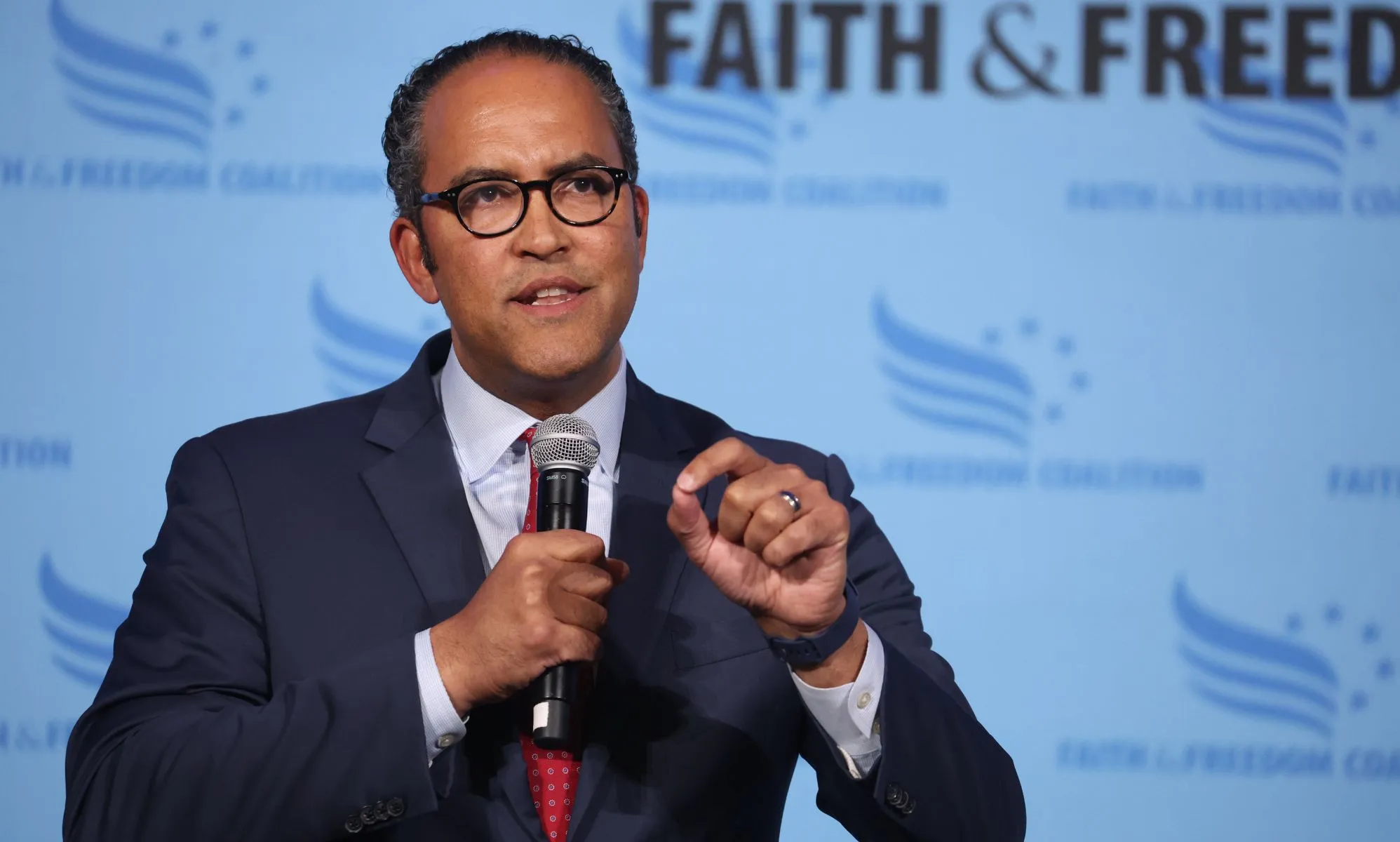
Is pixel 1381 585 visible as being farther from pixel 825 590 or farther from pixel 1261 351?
pixel 825 590

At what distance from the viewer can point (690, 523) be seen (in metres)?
1.56

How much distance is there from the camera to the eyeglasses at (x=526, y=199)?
Answer: 6.54 ft

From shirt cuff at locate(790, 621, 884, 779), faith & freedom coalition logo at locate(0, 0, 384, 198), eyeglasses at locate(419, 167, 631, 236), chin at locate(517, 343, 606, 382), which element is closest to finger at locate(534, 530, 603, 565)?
shirt cuff at locate(790, 621, 884, 779)

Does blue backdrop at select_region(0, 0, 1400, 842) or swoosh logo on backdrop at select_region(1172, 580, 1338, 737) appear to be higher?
blue backdrop at select_region(0, 0, 1400, 842)

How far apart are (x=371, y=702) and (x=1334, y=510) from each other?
2.58 metres

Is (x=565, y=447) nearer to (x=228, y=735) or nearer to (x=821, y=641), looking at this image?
(x=821, y=641)

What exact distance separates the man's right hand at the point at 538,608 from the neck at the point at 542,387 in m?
0.54

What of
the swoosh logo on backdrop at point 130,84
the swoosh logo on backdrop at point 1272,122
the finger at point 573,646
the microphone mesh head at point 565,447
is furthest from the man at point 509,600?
the swoosh logo on backdrop at point 1272,122

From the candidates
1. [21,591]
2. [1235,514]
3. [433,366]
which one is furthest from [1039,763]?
[21,591]

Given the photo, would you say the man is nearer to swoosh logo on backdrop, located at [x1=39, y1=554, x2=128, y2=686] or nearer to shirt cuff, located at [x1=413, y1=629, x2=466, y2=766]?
shirt cuff, located at [x1=413, y1=629, x2=466, y2=766]

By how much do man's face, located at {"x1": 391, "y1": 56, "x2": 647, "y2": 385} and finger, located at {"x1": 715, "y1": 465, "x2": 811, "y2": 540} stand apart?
52cm

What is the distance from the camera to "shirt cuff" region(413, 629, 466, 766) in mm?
1633

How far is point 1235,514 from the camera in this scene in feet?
11.1

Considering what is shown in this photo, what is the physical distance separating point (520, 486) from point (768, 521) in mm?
625
